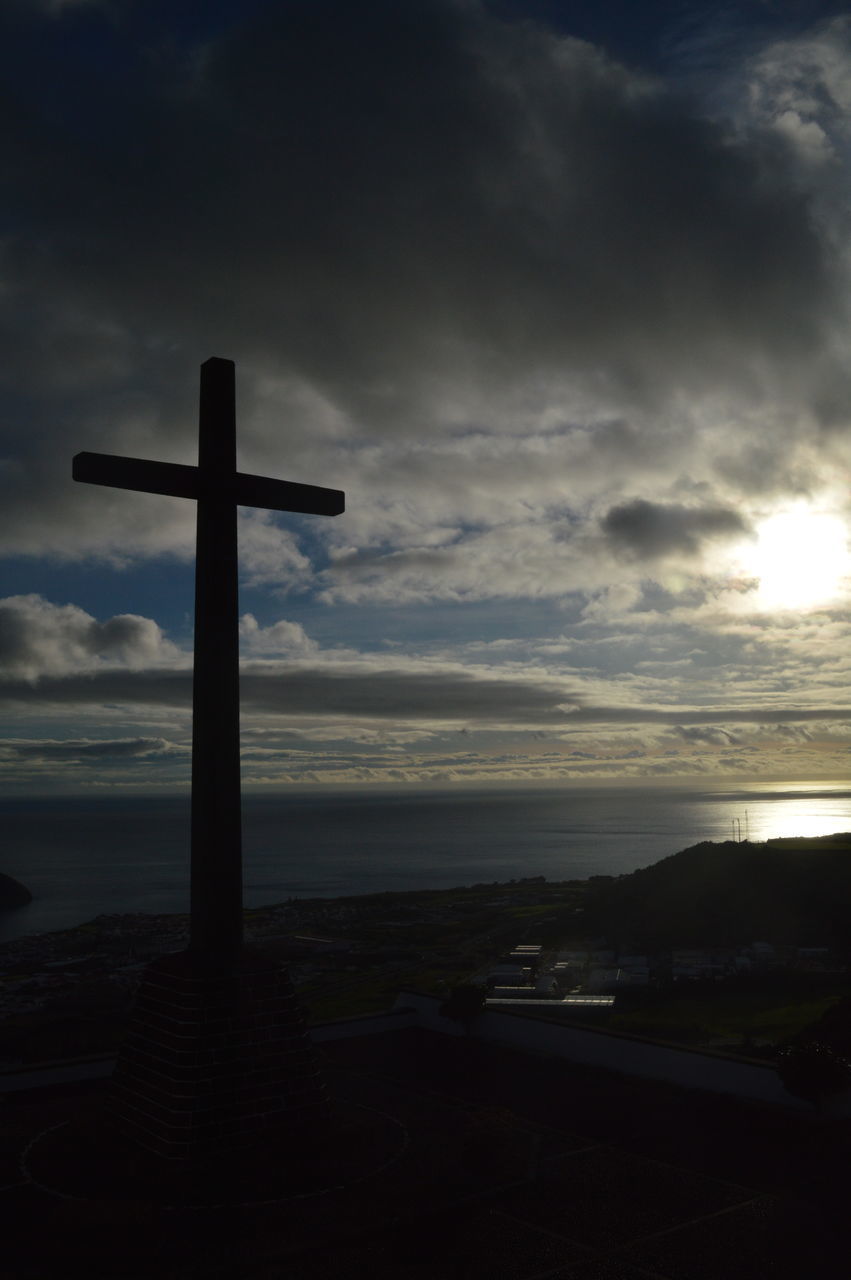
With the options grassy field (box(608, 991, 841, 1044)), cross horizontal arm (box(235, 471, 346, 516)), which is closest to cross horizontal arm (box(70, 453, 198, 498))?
cross horizontal arm (box(235, 471, 346, 516))

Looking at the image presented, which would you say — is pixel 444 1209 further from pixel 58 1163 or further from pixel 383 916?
pixel 383 916

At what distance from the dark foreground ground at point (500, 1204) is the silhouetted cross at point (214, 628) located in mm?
3206

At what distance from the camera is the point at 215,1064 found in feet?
36.4

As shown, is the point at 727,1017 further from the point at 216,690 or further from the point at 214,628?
the point at 214,628

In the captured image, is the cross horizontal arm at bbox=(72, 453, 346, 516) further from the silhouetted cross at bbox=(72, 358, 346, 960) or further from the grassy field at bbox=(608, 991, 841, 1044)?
the grassy field at bbox=(608, 991, 841, 1044)

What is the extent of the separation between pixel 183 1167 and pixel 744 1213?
6.13m

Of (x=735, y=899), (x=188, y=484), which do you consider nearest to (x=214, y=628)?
(x=188, y=484)

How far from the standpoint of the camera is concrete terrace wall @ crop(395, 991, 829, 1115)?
43.5 feet

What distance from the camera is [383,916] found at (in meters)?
80.2

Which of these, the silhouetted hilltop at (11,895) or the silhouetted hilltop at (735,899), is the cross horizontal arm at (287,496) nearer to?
the silhouetted hilltop at (735,899)

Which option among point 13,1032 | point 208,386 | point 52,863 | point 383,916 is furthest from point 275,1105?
point 52,863

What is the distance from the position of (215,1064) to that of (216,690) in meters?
4.60

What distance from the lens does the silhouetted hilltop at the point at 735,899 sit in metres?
58.3

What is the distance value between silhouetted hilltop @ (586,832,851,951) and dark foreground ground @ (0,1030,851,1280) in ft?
161
